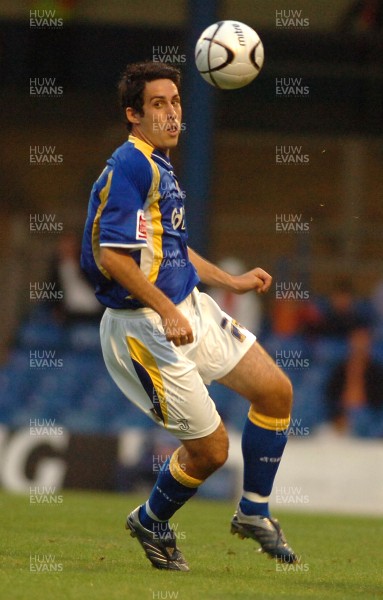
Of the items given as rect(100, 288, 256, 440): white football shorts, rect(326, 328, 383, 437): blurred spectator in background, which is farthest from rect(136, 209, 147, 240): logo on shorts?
rect(326, 328, 383, 437): blurred spectator in background

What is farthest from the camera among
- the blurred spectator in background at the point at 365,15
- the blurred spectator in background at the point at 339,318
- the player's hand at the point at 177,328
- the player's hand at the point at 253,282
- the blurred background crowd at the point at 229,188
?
the blurred spectator in background at the point at 365,15

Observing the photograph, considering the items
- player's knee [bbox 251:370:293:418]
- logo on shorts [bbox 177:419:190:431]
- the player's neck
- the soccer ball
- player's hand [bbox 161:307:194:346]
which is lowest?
logo on shorts [bbox 177:419:190:431]

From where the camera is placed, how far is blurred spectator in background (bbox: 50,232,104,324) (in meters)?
14.5

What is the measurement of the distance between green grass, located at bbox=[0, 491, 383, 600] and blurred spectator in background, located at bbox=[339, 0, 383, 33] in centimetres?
846

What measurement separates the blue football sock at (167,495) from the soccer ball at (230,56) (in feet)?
6.69

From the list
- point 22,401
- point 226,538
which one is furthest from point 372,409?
point 226,538

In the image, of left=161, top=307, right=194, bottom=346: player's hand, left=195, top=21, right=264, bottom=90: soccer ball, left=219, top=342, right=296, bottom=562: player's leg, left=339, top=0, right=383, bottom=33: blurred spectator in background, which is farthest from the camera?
left=339, top=0, right=383, bottom=33: blurred spectator in background

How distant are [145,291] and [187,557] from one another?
70.3 inches

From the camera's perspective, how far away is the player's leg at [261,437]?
5746 mm

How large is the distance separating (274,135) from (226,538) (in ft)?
37.7

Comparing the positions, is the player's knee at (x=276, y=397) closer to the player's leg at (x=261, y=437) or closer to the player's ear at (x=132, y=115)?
the player's leg at (x=261, y=437)

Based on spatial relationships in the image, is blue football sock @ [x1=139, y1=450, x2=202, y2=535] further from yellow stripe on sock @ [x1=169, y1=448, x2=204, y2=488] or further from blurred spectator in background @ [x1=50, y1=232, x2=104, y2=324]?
blurred spectator in background @ [x1=50, y1=232, x2=104, y2=324]

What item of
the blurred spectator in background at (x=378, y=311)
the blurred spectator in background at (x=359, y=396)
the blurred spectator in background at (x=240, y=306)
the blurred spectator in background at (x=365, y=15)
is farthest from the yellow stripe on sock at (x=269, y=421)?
the blurred spectator in background at (x=365, y=15)

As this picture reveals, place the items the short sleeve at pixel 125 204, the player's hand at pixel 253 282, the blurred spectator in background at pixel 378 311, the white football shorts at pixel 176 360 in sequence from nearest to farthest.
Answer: the short sleeve at pixel 125 204, the white football shorts at pixel 176 360, the player's hand at pixel 253 282, the blurred spectator in background at pixel 378 311
